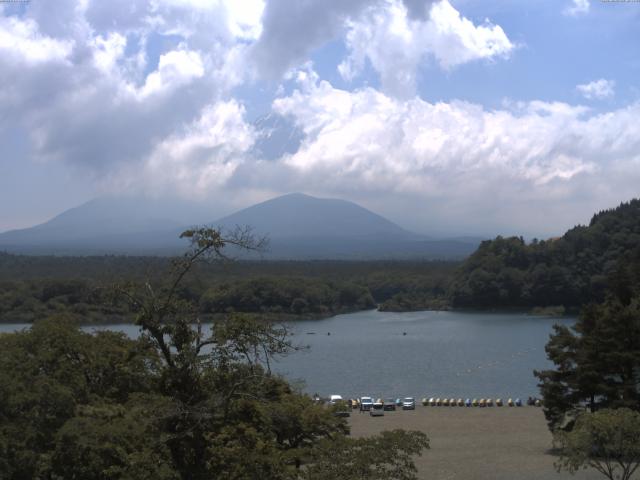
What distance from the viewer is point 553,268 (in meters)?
62.2

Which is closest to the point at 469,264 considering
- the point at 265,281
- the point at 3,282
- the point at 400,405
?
the point at 265,281

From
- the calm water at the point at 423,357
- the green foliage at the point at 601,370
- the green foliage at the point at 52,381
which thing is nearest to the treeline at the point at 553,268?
the calm water at the point at 423,357

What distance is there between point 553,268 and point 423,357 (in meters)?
28.5

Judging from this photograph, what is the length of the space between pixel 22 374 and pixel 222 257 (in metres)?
3.56

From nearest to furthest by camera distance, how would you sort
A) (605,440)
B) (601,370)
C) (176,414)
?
(176,414)
(605,440)
(601,370)

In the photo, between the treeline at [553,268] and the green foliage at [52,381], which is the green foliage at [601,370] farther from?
the treeline at [553,268]

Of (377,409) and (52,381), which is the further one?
(377,409)

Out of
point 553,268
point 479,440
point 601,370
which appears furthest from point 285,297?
point 601,370

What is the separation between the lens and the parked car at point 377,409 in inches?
903

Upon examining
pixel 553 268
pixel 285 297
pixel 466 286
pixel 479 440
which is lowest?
pixel 479 440

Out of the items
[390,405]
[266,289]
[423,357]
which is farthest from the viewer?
[266,289]

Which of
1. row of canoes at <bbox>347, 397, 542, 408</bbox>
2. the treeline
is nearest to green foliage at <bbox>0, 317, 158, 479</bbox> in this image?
row of canoes at <bbox>347, 397, 542, 408</bbox>

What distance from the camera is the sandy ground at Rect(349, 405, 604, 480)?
A: 1415 cm

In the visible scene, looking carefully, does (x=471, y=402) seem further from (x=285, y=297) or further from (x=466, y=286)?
(x=466, y=286)
